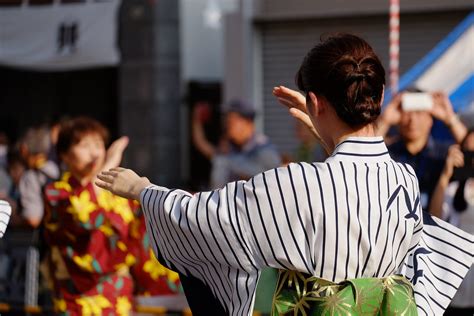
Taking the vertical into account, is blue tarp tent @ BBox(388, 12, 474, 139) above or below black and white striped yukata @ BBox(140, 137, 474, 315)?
above

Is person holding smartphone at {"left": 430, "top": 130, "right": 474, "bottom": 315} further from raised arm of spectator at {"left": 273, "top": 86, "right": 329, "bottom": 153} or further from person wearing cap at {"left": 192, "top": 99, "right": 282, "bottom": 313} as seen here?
person wearing cap at {"left": 192, "top": 99, "right": 282, "bottom": 313}

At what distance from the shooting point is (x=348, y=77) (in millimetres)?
3096

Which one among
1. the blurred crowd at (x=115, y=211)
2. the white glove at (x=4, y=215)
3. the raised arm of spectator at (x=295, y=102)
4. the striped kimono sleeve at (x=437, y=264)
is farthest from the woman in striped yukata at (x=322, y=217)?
the blurred crowd at (x=115, y=211)

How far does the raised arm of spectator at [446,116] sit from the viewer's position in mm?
6316

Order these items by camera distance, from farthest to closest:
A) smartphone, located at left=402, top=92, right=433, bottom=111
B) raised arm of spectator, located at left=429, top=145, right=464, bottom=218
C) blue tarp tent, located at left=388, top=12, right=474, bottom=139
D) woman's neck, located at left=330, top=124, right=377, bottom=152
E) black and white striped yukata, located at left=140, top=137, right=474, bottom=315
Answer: blue tarp tent, located at left=388, top=12, right=474, bottom=139 → smartphone, located at left=402, top=92, right=433, bottom=111 → raised arm of spectator, located at left=429, top=145, right=464, bottom=218 → woman's neck, located at left=330, top=124, right=377, bottom=152 → black and white striped yukata, located at left=140, top=137, right=474, bottom=315

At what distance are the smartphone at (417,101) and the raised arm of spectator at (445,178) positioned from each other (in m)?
0.54

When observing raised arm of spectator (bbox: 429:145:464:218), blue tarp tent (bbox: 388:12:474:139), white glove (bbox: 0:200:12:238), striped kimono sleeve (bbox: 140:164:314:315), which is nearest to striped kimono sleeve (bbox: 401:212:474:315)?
striped kimono sleeve (bbox: 140:164:314:315)

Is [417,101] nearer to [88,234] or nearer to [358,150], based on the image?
[88,234]

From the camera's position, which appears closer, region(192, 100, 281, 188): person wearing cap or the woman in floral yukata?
the woman in floral yukata

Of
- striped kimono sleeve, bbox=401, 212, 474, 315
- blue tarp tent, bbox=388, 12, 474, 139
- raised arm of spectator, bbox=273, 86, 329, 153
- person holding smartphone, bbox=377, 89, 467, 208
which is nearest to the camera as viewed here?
striped kimono sleeve, bbox=401, 212, 474, 315

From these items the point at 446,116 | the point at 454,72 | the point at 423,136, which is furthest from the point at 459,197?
the point at 454,72

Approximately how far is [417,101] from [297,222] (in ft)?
11.2

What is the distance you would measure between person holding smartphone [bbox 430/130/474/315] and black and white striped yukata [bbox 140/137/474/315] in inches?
91.6

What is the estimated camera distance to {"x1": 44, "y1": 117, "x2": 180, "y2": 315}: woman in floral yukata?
18.2 ft
